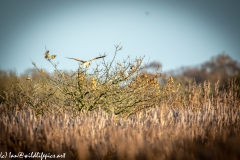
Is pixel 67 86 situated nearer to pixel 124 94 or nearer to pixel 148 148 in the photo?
pixel 124 94

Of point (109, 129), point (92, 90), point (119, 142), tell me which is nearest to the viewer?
point (119, 142)

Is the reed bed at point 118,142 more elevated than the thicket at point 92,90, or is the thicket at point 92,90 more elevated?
the thicket at point 92,90

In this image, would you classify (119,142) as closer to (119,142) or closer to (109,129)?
(119,142)

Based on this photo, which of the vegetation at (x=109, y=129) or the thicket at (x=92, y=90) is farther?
the thicket at (x=92, y=90)

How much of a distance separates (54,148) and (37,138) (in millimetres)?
560

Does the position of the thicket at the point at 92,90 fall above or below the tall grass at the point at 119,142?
above

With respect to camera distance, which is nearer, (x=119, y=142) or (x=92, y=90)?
(x=119, y=142)

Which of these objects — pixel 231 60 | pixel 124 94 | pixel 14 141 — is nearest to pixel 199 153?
pixel 14 141

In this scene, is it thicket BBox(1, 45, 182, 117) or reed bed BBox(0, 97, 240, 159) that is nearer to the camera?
reed bed BBox(0, 97, 240, 159)

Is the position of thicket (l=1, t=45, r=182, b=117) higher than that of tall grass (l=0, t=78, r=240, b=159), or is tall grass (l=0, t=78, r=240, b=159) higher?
thicket (l=1, t=45, r=182, b=117)

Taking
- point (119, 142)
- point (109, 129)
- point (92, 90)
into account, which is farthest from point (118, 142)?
point (92, 90)

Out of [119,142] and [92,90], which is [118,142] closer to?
[119,142]

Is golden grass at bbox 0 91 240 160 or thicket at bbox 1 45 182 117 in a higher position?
thicket at bbox 1 45 182 117

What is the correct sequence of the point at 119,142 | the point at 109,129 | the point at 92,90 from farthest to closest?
the point at 92,90 < the point at 109,129 < the point at 119,142
